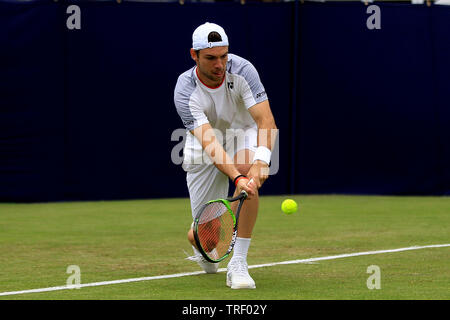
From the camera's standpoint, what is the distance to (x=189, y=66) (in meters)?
12.8

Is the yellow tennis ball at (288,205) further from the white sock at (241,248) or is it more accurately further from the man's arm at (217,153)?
the man's arm at (217,153)

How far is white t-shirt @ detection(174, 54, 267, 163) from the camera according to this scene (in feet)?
20.5

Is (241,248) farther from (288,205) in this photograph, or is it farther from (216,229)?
(288,205)

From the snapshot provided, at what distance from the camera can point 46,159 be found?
40.5ft

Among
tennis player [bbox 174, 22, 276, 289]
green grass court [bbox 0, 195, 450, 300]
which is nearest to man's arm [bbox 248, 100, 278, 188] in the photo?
tennis player [bbox 174, 22, 276, 289]

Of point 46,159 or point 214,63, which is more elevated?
point 214,63

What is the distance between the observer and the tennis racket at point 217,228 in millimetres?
5969

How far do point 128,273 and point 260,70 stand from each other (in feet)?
22.3

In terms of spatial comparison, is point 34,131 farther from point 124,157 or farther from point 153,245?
point 153,245

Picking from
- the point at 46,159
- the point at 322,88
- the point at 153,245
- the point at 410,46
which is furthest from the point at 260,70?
the point at 153,245
